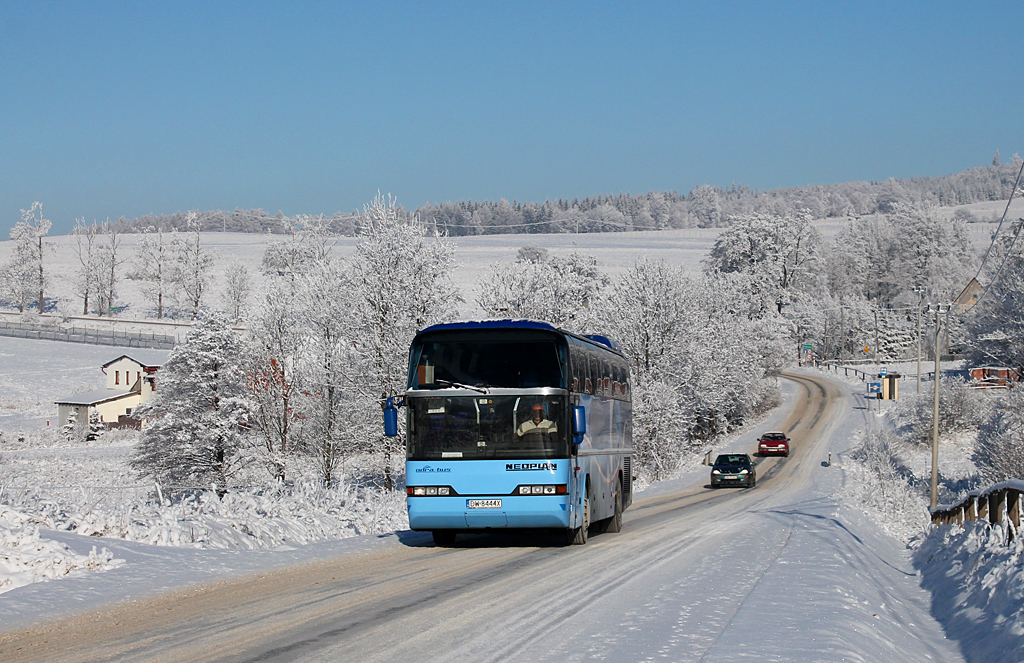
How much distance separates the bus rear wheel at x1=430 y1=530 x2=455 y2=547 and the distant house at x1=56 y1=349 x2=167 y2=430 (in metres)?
44.6

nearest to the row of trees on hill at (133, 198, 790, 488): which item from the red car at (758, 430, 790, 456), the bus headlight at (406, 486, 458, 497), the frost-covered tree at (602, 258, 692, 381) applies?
the frost-covered tree at (602, 258, 692, 381)

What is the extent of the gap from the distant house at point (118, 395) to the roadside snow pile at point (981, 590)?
50138 millimetres

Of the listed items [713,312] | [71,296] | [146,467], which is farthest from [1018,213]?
[146,467]

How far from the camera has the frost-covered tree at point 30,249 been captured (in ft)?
329

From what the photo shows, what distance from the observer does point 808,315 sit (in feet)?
360

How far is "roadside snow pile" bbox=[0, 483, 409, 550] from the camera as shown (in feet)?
42.9

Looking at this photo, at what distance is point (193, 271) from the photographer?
10081 centimetres

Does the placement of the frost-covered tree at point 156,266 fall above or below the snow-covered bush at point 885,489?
above

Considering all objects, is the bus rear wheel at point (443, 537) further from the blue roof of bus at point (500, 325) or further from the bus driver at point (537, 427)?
the blue roof of bus at point (500, 325)

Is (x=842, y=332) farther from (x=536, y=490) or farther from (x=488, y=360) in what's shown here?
(x=536, y=490)

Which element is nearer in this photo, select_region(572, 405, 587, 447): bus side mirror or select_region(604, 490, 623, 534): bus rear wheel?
select_region(572, 405, 587, 447): bus side mirror

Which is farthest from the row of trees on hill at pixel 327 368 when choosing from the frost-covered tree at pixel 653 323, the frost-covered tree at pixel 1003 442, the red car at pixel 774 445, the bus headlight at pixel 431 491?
the bus headlight at pixel 431 491

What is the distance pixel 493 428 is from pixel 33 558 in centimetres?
696

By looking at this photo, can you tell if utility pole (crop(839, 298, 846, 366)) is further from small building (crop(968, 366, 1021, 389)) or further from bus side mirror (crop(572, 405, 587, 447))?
bus side mirror (crop(572, 405, 587, 447))
